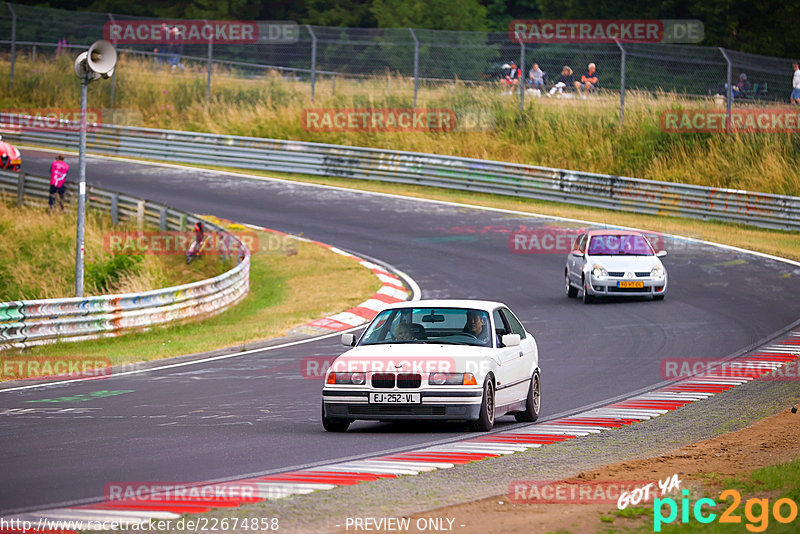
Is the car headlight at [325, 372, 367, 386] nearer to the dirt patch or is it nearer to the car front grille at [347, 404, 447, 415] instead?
the car front grille at [347, 404, 447, 415]

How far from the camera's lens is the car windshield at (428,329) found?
11.4m

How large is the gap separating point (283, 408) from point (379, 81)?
28607 millimetres

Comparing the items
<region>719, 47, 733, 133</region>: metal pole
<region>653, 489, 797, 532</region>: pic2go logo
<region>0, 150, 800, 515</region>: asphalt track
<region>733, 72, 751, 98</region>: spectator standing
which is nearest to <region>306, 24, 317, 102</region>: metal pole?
<region>0, 150, 800, 515</region>: asphalt track

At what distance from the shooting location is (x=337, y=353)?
1744 centimetres

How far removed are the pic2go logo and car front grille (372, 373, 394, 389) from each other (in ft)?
12.2

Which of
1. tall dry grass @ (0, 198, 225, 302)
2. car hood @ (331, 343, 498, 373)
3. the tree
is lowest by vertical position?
tall dry grass @ (0, 198, 225, 302)

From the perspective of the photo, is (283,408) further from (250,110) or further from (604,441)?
(250,110)

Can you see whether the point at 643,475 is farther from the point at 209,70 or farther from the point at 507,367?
the point at 209,70

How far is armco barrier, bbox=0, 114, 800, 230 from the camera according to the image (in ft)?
104

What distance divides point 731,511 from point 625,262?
15306mm

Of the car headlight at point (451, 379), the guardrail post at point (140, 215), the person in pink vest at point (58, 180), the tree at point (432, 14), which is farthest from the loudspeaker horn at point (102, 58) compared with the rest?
the tree at point (432, 14)

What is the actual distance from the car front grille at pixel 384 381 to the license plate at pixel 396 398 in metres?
0.08

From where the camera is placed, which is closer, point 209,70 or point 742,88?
point 742,88

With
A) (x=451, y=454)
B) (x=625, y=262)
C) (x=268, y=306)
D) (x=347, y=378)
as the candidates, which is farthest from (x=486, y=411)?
(x=268, y=306)
